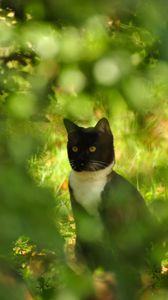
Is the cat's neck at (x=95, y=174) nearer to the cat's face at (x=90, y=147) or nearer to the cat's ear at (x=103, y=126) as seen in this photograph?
the cat's face at (x=90, y=147)

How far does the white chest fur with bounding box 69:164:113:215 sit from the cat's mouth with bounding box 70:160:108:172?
25mm

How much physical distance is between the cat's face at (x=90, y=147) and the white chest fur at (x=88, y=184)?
37 millimetres

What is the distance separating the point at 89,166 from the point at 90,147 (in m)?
0.11

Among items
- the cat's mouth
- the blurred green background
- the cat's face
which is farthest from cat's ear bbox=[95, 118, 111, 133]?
the blurred green background

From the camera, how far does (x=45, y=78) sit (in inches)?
43.0

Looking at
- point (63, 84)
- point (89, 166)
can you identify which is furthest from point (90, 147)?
point (63, 84)

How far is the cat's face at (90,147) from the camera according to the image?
3.45 m

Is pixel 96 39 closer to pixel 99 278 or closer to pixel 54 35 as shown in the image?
pixel 54 35

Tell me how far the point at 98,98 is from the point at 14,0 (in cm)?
31

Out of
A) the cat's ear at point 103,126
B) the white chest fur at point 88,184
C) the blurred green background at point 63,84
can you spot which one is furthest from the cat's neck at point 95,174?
the blurred green background at point 63,84

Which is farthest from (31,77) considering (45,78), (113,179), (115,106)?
(113,179)

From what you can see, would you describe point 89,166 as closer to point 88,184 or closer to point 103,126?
point 88,184

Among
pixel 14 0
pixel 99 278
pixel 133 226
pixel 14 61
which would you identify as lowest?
pixel 99 278

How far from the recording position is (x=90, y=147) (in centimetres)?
346
